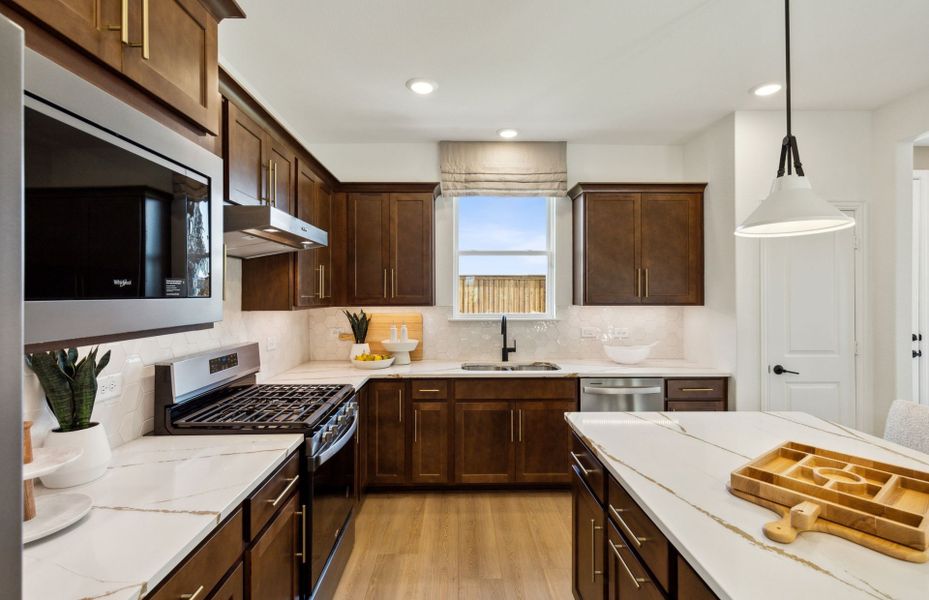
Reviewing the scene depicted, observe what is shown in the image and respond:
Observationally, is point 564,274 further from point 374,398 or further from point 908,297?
point 908,297

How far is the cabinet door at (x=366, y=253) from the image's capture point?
3496 mm

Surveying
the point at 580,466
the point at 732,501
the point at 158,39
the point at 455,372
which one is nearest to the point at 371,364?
the point at 455,372

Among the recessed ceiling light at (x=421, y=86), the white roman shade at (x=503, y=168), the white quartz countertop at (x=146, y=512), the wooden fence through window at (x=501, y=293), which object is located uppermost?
the recessed ceiling light at (x=421, y=86)

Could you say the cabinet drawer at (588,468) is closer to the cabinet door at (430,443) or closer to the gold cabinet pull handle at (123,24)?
the cabinet door at (430,443)

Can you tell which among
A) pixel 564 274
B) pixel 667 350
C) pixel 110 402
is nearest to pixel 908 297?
pixel 667 350

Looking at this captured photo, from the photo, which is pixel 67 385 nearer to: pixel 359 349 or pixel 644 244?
pixel 359 349

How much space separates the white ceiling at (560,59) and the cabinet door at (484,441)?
7.01 ft

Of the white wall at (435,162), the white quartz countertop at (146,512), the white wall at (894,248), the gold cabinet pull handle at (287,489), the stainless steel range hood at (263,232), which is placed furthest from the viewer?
the white wall at (435,162)

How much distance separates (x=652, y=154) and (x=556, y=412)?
238cm

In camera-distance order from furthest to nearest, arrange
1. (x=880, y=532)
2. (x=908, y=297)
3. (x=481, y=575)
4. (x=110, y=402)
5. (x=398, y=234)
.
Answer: (x=398, y=234) < (x=908, y=297) < (x=481, y=575) < (x=110, y=402) < (x=880, y=532)

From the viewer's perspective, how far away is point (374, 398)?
316cm

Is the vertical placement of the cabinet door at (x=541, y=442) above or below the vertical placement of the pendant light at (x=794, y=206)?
below

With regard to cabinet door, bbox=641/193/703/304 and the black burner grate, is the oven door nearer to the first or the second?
the black burner grate

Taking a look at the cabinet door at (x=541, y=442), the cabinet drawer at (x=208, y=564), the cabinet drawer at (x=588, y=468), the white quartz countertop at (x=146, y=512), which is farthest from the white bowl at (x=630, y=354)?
the cabinet drawer at (x=208, y=564)
